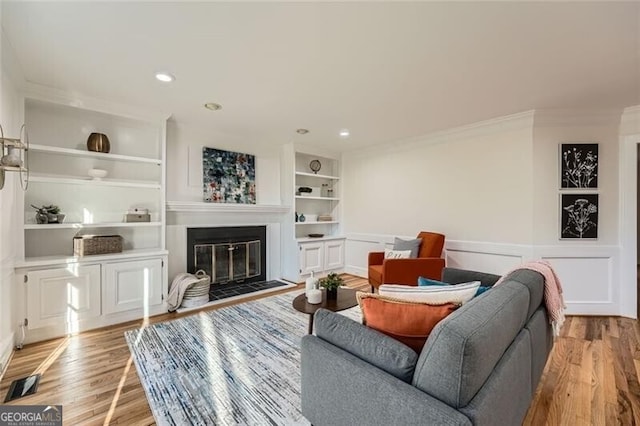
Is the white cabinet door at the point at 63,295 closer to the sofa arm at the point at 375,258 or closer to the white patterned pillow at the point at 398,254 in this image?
the sofa arm at the point at 375,258

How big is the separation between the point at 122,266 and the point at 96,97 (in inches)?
69.6

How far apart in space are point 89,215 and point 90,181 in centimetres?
45

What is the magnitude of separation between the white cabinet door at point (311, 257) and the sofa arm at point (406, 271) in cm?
164

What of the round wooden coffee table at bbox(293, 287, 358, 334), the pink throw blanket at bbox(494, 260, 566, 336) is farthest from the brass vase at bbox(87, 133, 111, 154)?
the pink throw blanket at bbox(494, 260, 566, 336)

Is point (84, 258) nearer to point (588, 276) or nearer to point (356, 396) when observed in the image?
point (356, 396)

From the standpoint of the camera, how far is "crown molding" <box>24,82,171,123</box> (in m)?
2.64

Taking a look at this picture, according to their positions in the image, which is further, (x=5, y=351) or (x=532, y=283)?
(x=5, y=351)

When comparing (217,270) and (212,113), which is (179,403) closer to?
(217,270)

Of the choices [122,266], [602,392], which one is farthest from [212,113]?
[602,392]

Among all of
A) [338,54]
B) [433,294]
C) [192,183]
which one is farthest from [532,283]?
[192,183]

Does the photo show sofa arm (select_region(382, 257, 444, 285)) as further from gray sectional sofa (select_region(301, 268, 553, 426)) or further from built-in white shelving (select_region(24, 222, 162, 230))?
built-in white shelving (select_region(24, 222, 162, 230))

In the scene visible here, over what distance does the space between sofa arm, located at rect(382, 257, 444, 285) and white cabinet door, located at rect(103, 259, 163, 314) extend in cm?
267

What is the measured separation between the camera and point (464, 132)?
3863 mm

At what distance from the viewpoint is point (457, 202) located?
3.96 meters
